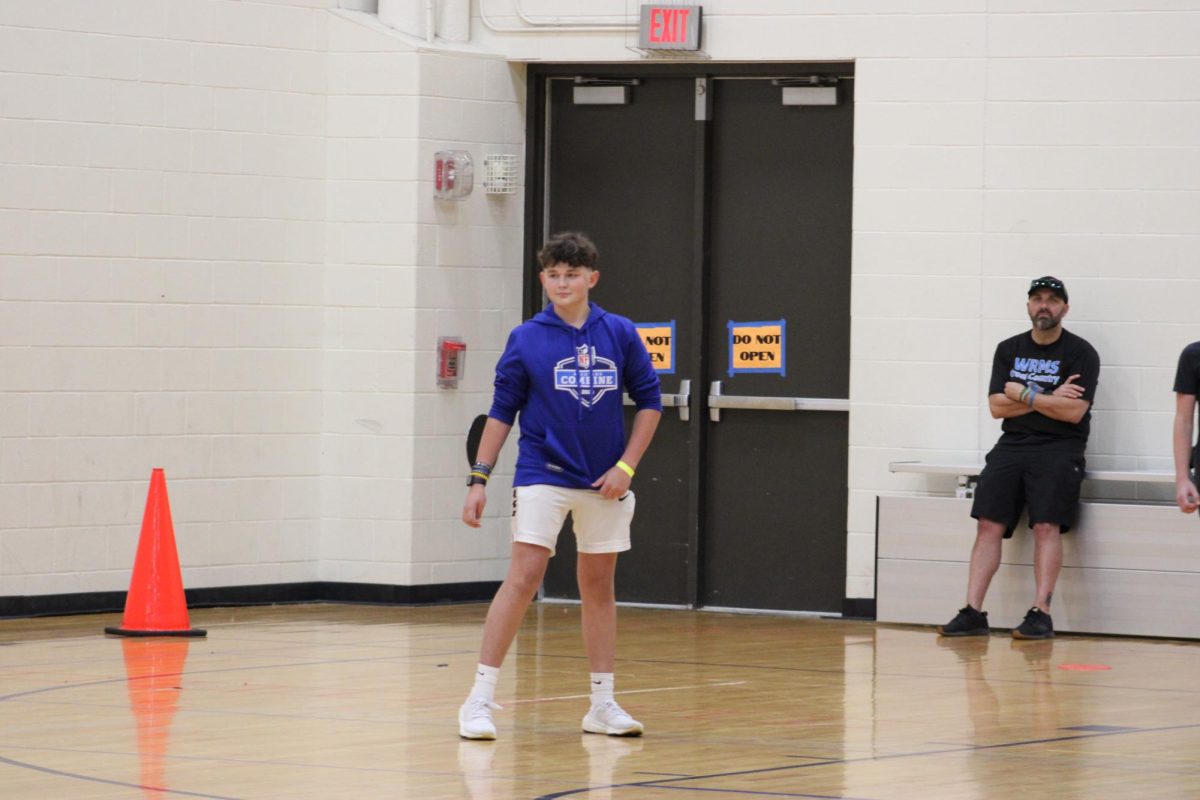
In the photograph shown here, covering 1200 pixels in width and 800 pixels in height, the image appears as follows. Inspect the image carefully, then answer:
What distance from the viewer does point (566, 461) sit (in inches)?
253

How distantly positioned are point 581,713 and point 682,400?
4.09 metres

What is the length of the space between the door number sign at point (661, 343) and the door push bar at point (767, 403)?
28cm

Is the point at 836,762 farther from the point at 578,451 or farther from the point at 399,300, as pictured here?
the point at 399,300

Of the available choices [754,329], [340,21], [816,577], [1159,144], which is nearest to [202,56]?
[340,21]

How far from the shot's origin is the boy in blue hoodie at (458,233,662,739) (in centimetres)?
643

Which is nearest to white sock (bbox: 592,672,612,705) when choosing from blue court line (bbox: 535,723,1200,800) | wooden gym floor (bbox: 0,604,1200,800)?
wooden gym floor (bbox: 0,604,1200,800)

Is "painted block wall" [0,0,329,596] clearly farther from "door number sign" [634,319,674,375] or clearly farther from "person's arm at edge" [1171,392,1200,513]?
"person's arm at edge" [1171,392,1200,513]

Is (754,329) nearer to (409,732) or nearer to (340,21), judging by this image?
(340,21)

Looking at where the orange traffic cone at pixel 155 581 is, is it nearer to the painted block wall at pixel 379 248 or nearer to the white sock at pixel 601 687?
the painted block wall at pixel 379 248

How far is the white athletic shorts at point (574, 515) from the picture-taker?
644 cm

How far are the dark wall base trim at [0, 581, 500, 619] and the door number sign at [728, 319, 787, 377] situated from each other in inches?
73.1

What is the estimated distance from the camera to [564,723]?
680cm

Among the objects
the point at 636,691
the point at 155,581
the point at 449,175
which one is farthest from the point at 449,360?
the point at 636,691

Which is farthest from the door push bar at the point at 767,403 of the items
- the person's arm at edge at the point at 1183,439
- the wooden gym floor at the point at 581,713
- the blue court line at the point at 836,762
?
the blue court line at the point at 836,762
